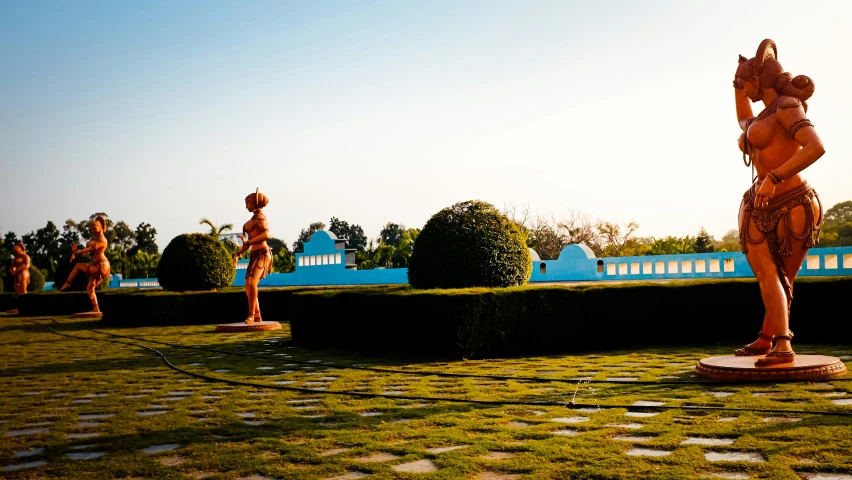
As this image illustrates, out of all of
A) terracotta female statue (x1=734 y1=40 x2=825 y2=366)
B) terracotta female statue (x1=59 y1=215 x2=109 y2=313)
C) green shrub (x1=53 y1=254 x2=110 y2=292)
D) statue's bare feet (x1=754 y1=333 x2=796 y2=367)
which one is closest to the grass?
statue's bare feet (x1=754 y1=333 x2=796 y2=367)

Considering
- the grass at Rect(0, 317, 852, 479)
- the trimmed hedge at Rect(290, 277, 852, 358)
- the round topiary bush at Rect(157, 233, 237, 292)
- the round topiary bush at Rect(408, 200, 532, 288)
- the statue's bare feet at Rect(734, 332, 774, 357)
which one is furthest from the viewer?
the round topiary bush at Rect(157, 233, 237, 292)

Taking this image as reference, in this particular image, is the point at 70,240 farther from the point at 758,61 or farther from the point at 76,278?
the point at 758,61

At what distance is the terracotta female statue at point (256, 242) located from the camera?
14.9 m

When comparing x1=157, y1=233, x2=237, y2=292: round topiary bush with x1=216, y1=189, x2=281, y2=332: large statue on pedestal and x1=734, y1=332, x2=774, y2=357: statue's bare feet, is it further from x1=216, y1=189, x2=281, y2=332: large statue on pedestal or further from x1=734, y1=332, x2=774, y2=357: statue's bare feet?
x1=734, y1=332, x2=774, y2=357: statue's bare feet

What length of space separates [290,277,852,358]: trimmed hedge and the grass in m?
0.74

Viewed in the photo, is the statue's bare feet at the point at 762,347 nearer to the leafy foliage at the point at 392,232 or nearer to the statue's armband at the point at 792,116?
the statue's armband at the point at 792,116

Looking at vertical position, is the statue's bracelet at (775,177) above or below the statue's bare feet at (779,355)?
above

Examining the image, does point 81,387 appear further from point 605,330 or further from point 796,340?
point 796,340

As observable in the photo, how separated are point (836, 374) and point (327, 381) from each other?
15.8 ft

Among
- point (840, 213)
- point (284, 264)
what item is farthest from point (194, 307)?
point (840, 213)

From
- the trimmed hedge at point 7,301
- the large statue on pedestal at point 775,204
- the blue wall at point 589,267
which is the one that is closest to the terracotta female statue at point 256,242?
the large statue on pedestal at point 775,204

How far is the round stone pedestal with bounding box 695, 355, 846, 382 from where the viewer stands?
6496 millimetres

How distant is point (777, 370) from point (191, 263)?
16146mm

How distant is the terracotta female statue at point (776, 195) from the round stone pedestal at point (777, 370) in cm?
14
